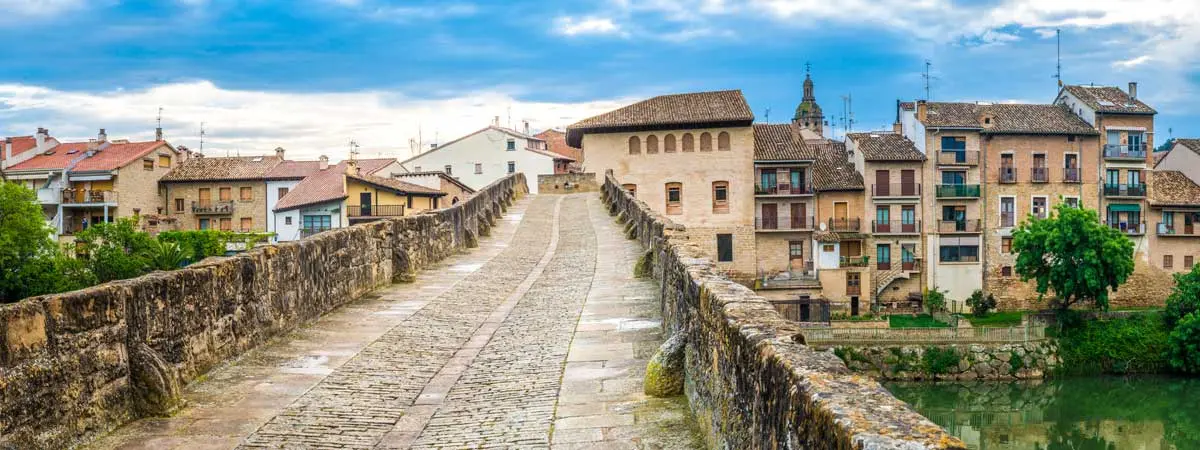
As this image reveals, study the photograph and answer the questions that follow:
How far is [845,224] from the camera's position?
59375 millimetres

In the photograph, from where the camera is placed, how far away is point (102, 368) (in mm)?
7891

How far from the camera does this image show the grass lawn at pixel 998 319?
54344 mm

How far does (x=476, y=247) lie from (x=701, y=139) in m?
32.2

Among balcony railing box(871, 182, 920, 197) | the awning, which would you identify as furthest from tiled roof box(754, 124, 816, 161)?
the awning

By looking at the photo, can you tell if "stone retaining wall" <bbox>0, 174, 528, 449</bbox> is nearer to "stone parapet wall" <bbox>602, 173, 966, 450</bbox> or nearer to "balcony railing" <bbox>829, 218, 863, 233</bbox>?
"stone parapet wall" <bbox>602, 173, 966, 450</bbox>

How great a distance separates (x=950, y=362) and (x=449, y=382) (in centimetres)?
3865

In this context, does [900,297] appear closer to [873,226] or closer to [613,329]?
[873,226]

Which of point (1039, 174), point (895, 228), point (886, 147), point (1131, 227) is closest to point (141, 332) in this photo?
point (895, 228)

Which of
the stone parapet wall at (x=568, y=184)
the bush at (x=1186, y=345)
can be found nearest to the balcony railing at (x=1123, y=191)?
the bush at (x=1186, y=345)

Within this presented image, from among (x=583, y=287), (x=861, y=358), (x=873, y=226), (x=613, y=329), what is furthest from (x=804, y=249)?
(x=613, y=329)

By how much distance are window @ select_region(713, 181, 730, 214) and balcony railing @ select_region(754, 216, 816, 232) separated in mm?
2193

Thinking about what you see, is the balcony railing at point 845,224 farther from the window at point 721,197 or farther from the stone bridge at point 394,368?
the stone bridge at point 394,368

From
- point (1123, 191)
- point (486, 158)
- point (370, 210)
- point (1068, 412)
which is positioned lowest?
point (1068, 412)

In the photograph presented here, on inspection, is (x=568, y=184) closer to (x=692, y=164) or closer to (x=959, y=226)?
(x=692, y=164)
